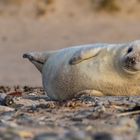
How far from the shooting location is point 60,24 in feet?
95.6

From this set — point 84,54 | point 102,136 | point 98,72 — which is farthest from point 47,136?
point 84,54

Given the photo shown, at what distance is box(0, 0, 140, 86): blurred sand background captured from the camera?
2648cm

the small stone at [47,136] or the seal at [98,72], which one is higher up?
the seal at [98,72]

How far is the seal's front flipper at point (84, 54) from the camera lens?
822cm

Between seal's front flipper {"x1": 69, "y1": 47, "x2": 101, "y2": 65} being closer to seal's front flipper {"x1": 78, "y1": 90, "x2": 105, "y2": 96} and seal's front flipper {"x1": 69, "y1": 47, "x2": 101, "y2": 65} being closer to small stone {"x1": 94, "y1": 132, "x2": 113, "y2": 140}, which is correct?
seal's front flipper {"x1": 78, "y1": 90, "x2": 105, "y2": 96}

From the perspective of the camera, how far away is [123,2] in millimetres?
29828

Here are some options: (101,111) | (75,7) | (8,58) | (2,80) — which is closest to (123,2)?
(75,7)

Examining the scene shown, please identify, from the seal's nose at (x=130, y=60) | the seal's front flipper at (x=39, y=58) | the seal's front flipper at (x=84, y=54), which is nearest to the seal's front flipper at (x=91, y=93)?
the seal's front flipper at (x=84, y=54)

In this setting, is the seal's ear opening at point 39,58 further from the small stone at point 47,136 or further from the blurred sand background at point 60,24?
the blurred sand background at point 60,24

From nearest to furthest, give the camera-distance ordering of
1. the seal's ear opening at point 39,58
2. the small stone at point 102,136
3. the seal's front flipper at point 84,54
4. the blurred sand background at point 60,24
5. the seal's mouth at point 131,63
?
the small stone at point 102,136 → the seal's mouth at point 131,63 → the seal's front flipper at point 84,54 → the seal's ear opening at point 39,58 → the blurred sand background at point 60,24

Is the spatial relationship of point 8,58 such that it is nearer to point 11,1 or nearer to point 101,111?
point 11,1

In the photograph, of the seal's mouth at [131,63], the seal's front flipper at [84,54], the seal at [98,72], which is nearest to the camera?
Result: the seal's mouth at [131,63]

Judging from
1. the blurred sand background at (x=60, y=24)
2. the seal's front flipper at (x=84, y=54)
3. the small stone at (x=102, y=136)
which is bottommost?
the small stone at (x=102, y=136)

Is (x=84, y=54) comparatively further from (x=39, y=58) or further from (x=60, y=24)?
(x=60, y=24)
